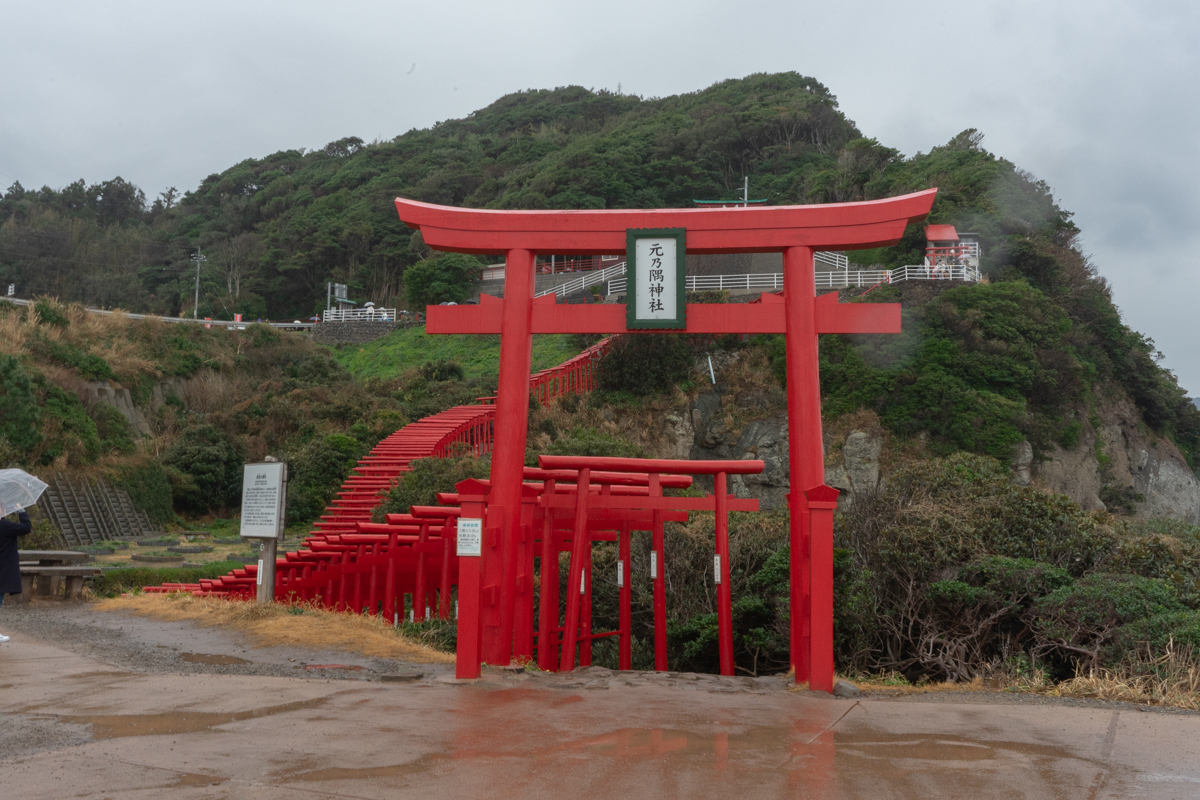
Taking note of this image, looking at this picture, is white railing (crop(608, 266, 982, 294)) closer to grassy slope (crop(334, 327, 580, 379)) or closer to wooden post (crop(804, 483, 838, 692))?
grassy slope (crop(334, 327, 580, 379))

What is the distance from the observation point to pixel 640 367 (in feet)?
97.0

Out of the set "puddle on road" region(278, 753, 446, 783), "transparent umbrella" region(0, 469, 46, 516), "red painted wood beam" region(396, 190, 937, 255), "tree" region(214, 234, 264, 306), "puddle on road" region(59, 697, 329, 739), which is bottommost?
"puddle on road" region(59, 697, 329, 739)

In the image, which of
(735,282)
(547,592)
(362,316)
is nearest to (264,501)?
(547,592)

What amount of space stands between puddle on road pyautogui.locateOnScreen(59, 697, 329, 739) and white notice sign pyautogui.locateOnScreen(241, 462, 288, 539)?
5.98 m

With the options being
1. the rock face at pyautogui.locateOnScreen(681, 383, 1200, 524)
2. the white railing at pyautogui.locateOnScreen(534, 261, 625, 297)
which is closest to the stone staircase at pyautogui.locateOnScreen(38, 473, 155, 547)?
the rock face at pyautogui.locateOnScreen(681, 383, 1200, 524)

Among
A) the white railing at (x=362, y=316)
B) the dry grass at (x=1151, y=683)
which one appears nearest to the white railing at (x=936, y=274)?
the white railing at (x=362, y=316)

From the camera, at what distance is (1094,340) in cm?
3500

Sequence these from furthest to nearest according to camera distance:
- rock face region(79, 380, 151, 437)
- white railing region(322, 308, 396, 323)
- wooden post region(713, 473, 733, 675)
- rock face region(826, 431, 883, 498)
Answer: white railing region(322, 308, 396, 323) < rock face region(79, 380, 151, 437) < rock face region(826, 431, 883, 498) < wooden post region(713, 473, 733, 675)

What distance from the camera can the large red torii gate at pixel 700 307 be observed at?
9461 mm

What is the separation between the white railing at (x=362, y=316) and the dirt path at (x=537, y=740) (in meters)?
39.6

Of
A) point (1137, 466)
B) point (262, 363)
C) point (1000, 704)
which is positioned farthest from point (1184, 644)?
point (262, 363)

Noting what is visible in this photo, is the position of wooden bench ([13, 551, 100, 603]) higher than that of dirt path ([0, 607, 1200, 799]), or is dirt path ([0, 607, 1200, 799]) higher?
dirt path ([0, 607, 1200, 799])

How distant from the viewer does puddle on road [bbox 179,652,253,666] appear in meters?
8.80

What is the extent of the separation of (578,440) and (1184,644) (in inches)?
562
